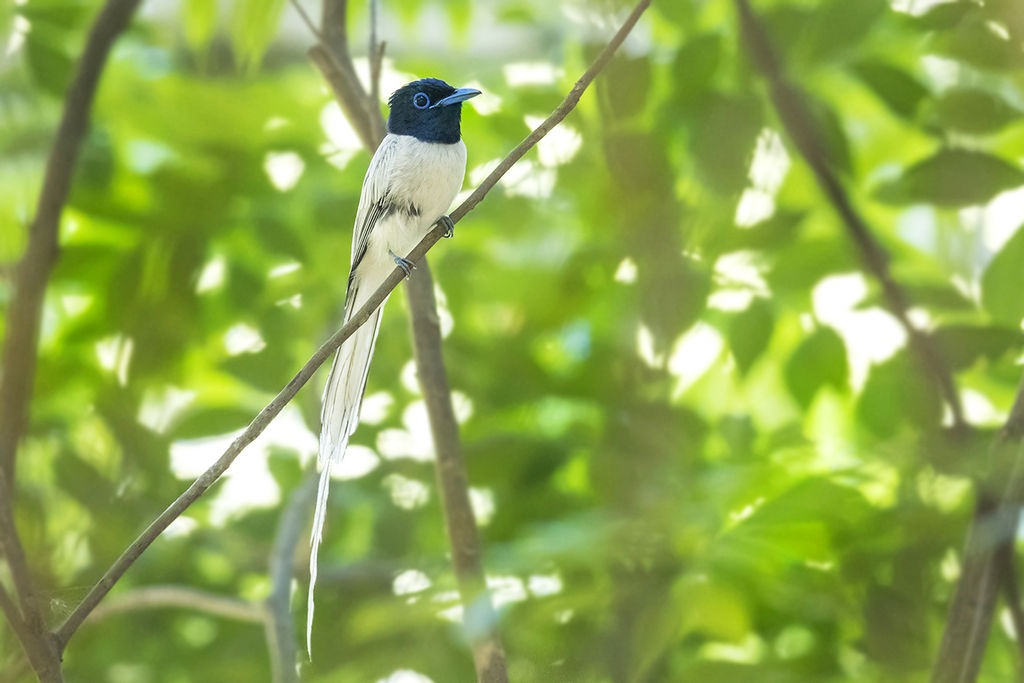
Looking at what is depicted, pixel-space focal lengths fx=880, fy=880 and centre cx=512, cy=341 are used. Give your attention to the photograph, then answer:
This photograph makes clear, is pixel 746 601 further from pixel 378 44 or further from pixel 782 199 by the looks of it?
pixel 378 44

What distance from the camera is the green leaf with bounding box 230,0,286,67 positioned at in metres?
1.22

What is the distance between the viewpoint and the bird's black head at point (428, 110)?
0.98 metres

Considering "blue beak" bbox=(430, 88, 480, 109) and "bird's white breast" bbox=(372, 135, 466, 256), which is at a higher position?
"blue beak" bbox=(430, 88, 480, 109)

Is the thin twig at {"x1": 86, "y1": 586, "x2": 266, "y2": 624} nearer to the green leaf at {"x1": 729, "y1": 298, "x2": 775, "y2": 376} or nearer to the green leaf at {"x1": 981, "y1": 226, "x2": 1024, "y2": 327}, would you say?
the green leaf at {"x1": 729, "y1": 298, "x2": 775, "y2": 376}

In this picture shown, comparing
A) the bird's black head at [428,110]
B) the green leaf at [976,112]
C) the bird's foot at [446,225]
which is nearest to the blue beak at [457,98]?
the bird's black head at [428,110]

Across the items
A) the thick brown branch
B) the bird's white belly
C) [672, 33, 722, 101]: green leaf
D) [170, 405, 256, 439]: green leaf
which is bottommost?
the thick brown branch

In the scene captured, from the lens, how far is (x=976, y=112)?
1.14 meters

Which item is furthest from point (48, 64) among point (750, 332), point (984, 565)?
point (984, 565)

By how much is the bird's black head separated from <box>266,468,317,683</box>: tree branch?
1.67 feet

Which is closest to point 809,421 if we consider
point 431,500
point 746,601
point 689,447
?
point 689,447

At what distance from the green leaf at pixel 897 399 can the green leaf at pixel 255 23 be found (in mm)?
960

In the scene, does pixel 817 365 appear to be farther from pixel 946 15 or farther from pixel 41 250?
pixel 41 250

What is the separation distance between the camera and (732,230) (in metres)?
1.20

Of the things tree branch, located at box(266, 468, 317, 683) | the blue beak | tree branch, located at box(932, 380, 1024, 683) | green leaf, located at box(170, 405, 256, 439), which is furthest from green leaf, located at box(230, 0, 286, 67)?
tree branch, located at box(932, 380, 1024, 683)
